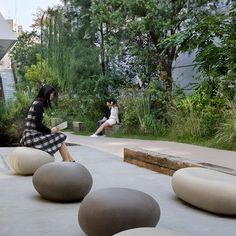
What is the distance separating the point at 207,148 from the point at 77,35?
40.1ft

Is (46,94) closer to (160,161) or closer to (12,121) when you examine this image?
(160,161)

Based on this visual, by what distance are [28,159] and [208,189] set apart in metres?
3.30

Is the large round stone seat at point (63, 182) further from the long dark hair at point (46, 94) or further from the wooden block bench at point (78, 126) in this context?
the wooden block bench at point (78, 126)

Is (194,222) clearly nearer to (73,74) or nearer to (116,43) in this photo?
(116,43)

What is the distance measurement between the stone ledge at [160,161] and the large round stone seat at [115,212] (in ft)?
7.06

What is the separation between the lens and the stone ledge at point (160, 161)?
6.62 meters

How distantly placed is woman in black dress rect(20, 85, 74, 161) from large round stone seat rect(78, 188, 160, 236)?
3754mm

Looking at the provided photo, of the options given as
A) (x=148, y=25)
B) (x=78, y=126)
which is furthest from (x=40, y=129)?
(x=78, y=126)

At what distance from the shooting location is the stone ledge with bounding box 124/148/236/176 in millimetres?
6618

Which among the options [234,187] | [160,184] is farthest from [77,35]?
[234,187]

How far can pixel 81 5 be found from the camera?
2122cm

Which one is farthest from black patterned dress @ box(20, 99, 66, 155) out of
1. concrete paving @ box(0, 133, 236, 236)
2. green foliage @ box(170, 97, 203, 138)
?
green foliage @ box(170, 97, 203, 138)

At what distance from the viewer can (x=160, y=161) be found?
7.57 meters

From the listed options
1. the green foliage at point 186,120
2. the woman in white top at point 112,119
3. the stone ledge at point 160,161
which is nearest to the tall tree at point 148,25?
the green foliage at point 186,120
